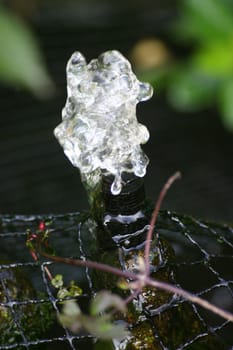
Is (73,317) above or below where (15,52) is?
below

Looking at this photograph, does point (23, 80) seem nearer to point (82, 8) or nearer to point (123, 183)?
point (123, 183)

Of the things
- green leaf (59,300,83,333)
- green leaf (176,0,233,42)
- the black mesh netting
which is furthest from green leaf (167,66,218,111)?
green leaf (59,300,83,333)

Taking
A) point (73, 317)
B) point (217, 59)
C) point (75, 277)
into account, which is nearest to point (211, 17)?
point (217, 59)

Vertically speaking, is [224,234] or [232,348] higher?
[224,234]

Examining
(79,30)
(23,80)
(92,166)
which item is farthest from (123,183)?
(79,30)

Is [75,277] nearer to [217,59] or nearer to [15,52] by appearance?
[15,52]

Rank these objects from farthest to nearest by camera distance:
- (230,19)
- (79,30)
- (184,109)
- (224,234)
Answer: (79,30) → (184,109) → (230,19) → (224,234)
